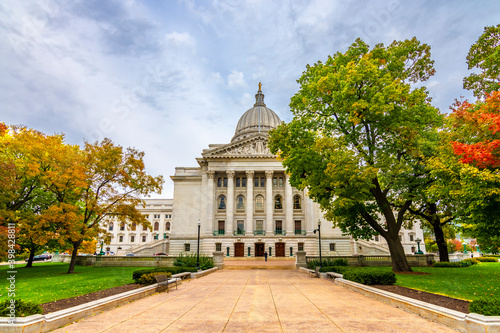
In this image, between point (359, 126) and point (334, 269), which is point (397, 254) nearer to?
point (334, 269)

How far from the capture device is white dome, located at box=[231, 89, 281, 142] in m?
79.5

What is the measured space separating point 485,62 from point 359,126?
7.75 m

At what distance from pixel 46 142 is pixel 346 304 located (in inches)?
929

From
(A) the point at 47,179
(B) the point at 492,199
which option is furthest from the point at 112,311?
(A) the point at 47,179

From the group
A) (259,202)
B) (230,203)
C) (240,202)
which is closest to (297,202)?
(259,202)

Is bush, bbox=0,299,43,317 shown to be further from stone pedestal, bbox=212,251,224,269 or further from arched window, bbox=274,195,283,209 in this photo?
arched window, bbox=274,195,283,209

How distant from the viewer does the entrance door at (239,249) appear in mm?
54375

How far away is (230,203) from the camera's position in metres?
57.1

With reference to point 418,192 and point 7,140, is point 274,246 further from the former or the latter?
point 7,140

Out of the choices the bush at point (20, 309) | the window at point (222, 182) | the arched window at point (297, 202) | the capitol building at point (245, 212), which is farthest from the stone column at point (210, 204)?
the bush at point (20, 309)

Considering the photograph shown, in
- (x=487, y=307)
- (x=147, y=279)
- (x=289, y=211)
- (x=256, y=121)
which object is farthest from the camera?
(x=256, y=121)

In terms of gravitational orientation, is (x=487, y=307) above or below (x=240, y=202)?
below

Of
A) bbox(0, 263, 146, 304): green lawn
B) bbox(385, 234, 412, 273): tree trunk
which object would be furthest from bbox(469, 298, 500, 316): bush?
bbox(385, 234, 412, 273): tree trunk

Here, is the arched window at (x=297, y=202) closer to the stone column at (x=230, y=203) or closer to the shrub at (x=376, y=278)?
the stone column at (x=230, y=203)
